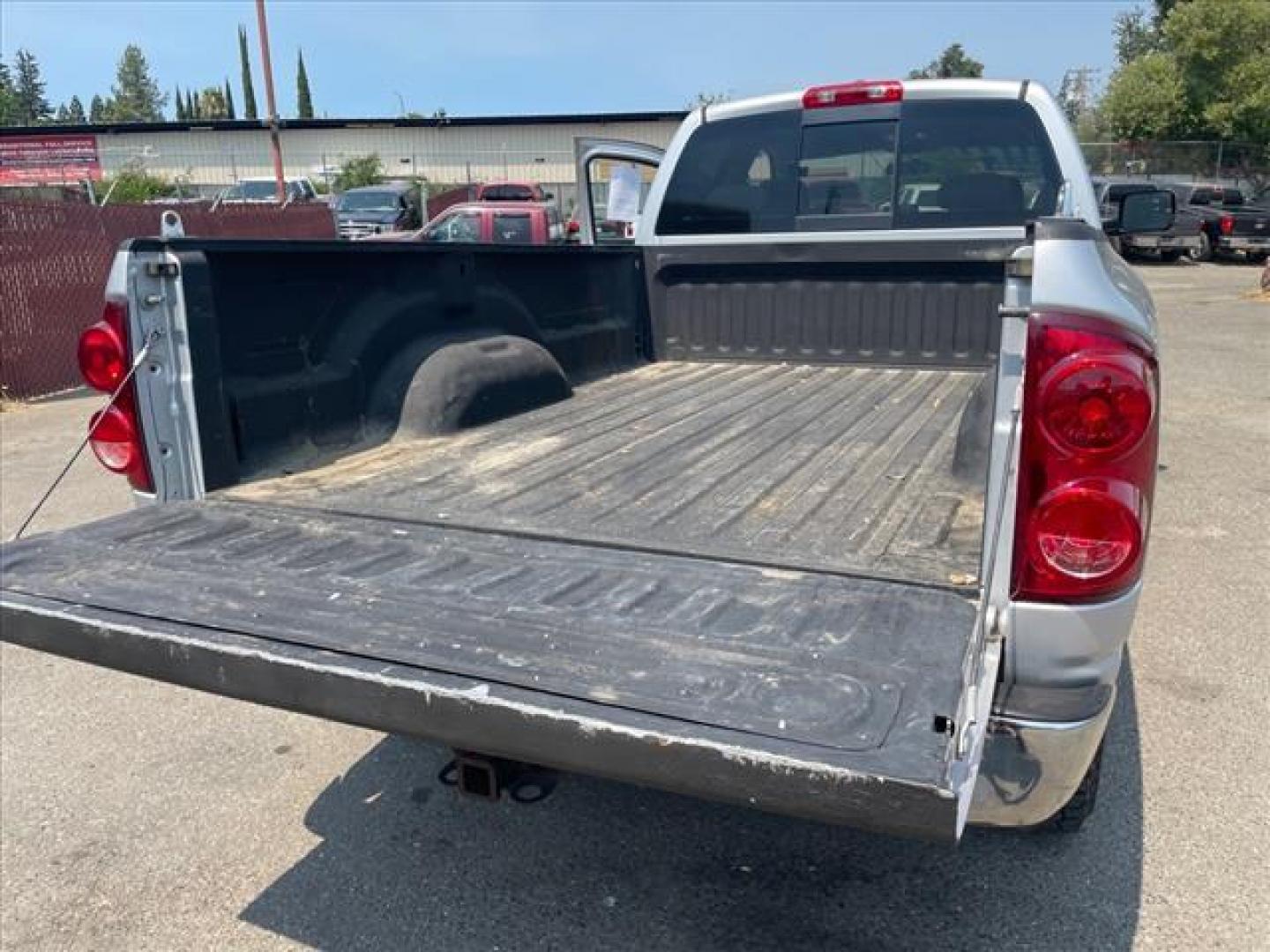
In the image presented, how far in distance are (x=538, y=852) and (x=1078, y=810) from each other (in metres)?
1.50

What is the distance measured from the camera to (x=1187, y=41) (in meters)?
37.5

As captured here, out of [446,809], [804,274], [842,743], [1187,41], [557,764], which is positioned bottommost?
[446,809]

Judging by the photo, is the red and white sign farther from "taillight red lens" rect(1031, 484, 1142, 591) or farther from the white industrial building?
"taillight red lens" rect(1031, 484, 1142, 591)

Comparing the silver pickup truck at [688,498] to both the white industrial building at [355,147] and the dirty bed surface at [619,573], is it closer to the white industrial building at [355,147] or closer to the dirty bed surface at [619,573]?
the dirty bed surface at [619,573]

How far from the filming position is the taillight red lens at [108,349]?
9.04 feet

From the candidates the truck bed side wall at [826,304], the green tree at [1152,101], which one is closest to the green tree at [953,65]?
the green tree at [1152,101]

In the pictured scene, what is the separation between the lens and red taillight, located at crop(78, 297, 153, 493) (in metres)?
2.78

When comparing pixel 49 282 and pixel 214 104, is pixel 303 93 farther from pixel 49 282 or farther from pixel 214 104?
pixel 49 282

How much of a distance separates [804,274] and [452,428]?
2173mm

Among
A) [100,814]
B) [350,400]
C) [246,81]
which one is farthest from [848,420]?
[246,81]

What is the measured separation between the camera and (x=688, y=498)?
9.57 feet

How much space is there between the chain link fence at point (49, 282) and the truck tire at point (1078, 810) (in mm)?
9871

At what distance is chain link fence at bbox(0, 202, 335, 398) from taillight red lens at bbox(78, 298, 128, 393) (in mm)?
8065

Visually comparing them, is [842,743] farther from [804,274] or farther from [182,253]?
[804,274]
